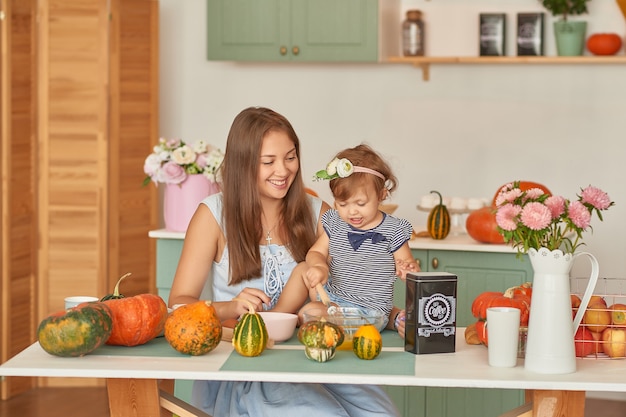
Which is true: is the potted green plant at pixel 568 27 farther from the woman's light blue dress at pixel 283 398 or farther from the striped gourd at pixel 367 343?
the striped gourd at pixel 367 343

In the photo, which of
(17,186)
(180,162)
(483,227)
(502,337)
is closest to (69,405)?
(17,186)

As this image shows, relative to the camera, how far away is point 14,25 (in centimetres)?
461

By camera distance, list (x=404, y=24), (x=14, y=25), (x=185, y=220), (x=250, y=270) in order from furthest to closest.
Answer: (x=404, y=24) → (x=14, y=25) → (x=185, y=220) → (x=250, y=270)

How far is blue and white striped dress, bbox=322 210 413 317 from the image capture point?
2588 millimetres

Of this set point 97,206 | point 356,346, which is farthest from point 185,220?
point 356,346

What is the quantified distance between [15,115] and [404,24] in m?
1.96

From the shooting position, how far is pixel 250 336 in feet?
7.16

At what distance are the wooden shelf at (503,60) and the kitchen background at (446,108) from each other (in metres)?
0.10

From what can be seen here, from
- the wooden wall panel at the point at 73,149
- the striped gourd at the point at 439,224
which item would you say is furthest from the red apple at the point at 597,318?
the wooden wall panel at the point at 73,149

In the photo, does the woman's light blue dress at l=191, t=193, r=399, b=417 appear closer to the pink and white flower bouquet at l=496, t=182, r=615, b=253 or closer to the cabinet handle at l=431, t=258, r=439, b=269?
the pink and white flower bouquet at l=496, t=182, r=615, b=253

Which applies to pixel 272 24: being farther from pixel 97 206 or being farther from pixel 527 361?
pixel 527 361

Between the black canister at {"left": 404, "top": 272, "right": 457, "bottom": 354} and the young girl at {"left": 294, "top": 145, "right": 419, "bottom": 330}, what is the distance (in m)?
0.31

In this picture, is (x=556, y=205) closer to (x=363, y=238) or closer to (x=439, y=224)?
(x=363, y=238)

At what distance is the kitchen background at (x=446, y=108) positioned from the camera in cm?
491
